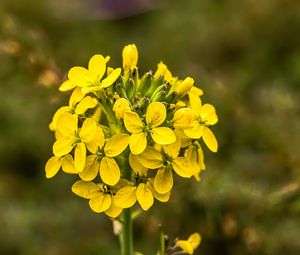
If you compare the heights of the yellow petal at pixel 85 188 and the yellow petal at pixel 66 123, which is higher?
the yellow petal at pixel 66 123

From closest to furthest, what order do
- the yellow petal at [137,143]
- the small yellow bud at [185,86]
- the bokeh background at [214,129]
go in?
the yellow petal at [137,143], the small yellow bud at [185,86], the bokeh background at [214,129]

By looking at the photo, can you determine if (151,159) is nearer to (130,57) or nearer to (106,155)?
(106,155)

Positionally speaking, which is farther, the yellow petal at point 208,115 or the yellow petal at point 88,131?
the yellow petal at point 208,115

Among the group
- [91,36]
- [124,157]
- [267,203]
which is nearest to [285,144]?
[267,203]

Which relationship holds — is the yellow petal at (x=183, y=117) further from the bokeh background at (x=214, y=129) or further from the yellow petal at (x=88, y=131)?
the bokeh background at (x=214, y=129)

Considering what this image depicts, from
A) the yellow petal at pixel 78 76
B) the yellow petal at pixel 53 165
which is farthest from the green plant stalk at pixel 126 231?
the yellow petal at pixel 78 76

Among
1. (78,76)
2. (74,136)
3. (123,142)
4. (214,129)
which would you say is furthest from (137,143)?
(214,129)

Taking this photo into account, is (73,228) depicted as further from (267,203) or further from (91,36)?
(91,36)

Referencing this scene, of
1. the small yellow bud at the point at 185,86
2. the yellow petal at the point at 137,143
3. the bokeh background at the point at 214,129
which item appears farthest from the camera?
the bokeh background at the point at 214,129
